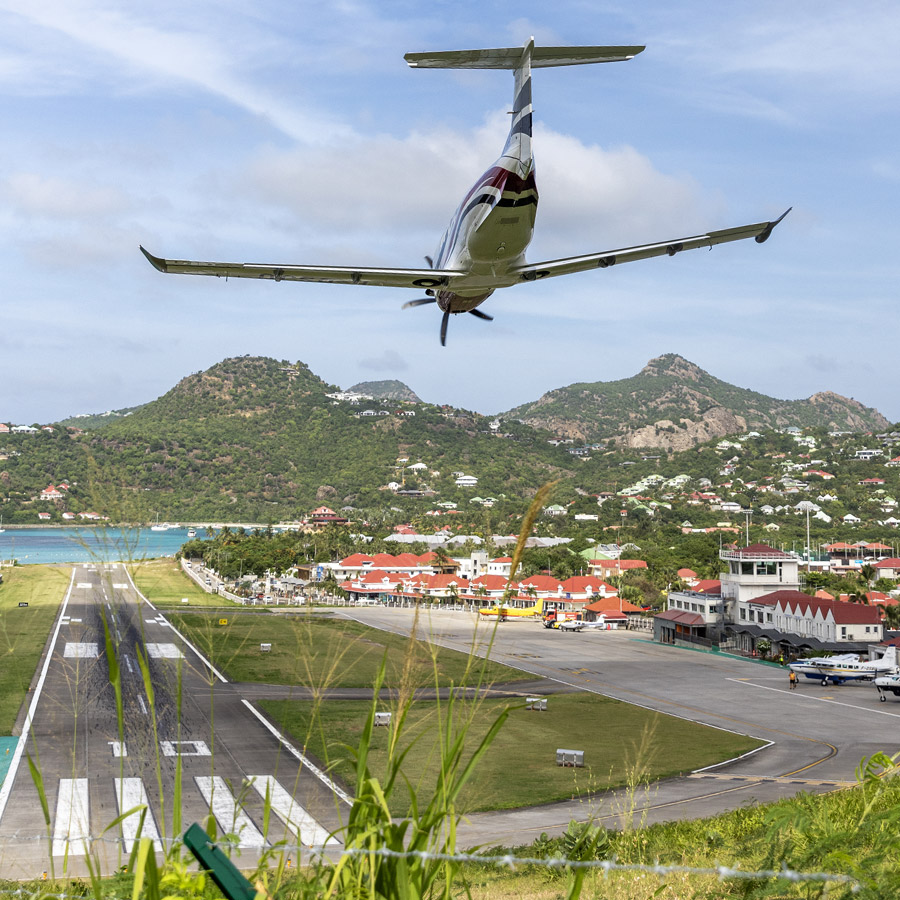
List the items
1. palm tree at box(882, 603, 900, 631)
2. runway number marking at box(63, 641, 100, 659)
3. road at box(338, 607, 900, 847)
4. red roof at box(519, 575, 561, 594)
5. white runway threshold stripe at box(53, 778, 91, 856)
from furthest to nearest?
1. red roof at box(519, 575, 561, 594)
2. palm tree at box(882, 603, 900, 631)
3. road at box(338, 607, 900, 847)
4. white runway threshold stripe at box(53, 778, 91, 856)
5. runway number marking at box(63, 641, 100, 659)

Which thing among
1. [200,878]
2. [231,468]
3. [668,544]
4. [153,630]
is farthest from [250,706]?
[231,468]

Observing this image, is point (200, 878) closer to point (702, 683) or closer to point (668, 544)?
point (702, 683)

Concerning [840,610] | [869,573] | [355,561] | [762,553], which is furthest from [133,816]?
[869,573]

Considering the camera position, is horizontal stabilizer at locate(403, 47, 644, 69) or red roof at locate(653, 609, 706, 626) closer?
horizontal stabilizer at locate(403, 47, 644, 69)

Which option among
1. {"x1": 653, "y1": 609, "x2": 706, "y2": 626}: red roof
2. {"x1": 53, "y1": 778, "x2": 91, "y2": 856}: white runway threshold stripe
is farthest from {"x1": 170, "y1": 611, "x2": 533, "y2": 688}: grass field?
{"x1": 653, "y1": 609, "x2": 706, "y2": 626}: red roof

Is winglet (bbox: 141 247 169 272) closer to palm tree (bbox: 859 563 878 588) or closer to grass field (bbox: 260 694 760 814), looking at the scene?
grass field (bbox: 260 694 760 814)

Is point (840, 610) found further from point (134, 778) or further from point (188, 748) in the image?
point (134, 778)

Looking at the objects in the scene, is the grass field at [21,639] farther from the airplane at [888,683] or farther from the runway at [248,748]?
the airplane at [888,683]

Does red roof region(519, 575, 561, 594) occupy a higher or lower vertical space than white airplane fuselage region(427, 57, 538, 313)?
lower
